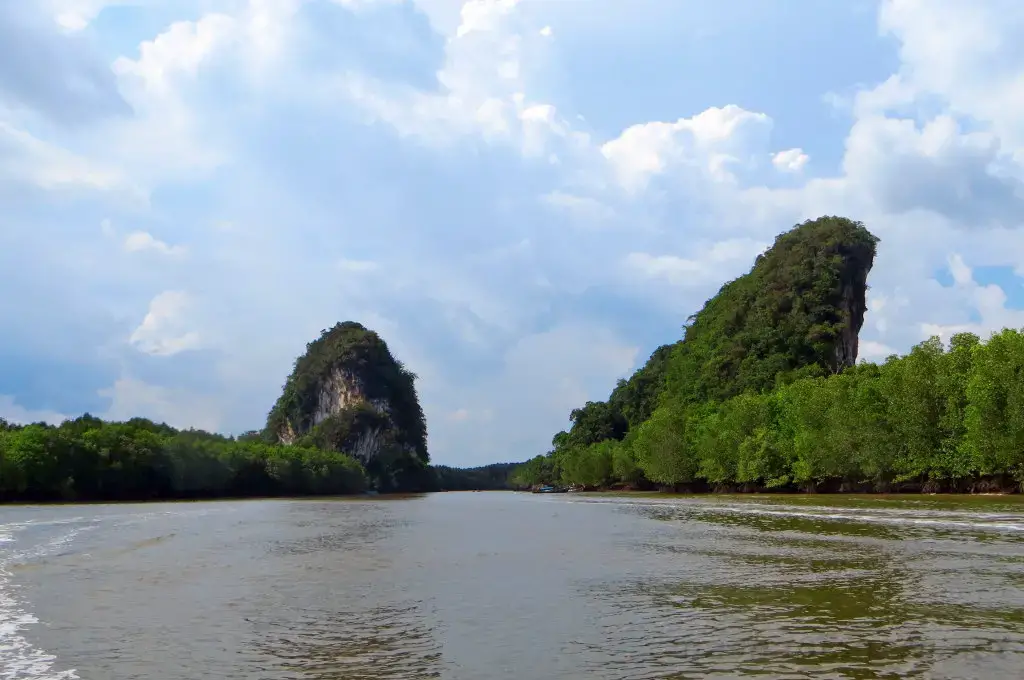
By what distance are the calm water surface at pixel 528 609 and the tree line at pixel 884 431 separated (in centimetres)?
2394

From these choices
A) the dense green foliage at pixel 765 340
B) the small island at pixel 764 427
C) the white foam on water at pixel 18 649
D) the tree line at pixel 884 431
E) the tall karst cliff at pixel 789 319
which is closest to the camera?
→ the white foam on water at pixel 18 649

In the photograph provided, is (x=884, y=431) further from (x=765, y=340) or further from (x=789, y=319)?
(x=789, y=319)

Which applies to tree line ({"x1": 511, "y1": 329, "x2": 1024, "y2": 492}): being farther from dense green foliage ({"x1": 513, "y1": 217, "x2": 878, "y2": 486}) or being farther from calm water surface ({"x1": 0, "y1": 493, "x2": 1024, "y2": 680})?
calm water surface ({"x1": 0, "y1": 493, "x2": 1024, "y2": 680})

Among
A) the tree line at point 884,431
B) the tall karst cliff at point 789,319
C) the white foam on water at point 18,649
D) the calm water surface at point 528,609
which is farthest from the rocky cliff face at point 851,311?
the white foam on water at point 18,649

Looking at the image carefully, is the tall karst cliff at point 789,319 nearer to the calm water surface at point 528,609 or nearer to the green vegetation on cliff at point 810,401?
the green vegetation on cliff at point 810,401

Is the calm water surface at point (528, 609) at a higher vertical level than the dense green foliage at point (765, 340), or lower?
lower

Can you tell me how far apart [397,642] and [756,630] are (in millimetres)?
4397

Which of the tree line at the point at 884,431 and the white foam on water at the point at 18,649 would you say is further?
the tree line at the point at 884,431

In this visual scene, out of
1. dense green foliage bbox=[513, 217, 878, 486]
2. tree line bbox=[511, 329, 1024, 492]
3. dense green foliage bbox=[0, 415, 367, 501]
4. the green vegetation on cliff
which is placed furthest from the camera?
dense green foliage bbox=[513, 217, 878, 486]

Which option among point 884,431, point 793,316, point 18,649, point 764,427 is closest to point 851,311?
point 793,316

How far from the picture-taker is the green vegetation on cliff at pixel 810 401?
49062 mm

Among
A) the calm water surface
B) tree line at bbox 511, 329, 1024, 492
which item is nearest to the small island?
tree line at bbox 511, 329, 1024, 492

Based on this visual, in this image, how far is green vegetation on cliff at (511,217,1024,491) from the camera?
1932 inches

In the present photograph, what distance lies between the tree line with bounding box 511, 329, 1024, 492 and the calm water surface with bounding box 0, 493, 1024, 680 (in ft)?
78.5
